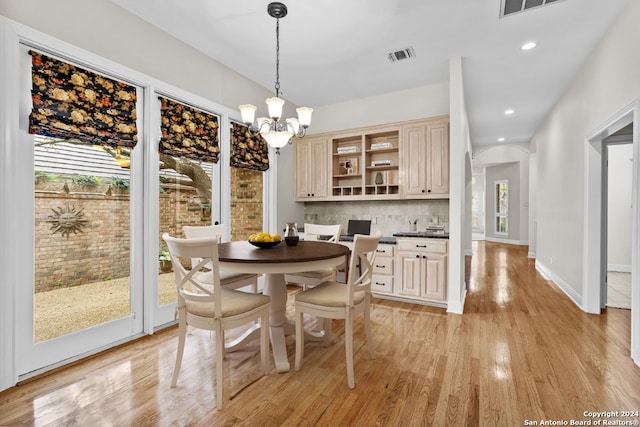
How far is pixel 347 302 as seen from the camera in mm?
2104

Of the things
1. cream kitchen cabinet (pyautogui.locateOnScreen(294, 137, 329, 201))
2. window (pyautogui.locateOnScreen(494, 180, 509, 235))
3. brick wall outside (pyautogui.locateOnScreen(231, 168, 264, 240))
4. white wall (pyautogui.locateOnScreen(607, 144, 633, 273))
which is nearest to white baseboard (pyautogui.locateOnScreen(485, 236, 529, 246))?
window (pyautogui.locateOnScreen(494, 180, 509, 235))

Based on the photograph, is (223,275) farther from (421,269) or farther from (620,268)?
(620,268)

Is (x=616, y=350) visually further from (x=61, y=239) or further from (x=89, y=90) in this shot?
(x=89, y=90)

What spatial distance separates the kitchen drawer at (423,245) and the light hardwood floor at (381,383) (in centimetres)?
92

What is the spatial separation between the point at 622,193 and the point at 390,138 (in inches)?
187

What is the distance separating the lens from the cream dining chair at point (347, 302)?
2045 millimetres

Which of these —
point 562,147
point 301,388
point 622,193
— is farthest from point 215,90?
point 622,193

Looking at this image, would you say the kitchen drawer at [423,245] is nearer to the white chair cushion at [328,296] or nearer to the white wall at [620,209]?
the white chair cushion at [328,296]

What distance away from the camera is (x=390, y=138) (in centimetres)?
462

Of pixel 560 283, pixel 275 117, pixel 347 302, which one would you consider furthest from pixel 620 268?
pixel 275 117

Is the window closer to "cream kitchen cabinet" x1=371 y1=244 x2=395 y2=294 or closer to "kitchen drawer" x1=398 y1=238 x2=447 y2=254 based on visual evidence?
"kitchen drawer" x1=398 y1=238 x2=447 y2=254

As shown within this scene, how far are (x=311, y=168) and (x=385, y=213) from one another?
1.40 meters

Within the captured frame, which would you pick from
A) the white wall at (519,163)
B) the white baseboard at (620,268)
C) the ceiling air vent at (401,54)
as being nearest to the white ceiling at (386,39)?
the ceiling air vent at (401,54)

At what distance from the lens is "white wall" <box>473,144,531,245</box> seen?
887 centimetres
